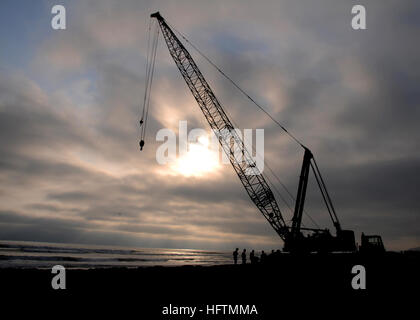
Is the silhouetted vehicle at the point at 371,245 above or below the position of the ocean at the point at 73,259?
above

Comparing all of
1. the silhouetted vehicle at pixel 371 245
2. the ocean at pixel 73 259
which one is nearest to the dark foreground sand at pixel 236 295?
the silhouetted vehicle at pixel 371 245

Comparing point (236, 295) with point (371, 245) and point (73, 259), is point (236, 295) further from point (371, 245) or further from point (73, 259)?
point (73, 259)

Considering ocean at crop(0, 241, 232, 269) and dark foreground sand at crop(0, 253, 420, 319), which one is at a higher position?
dark foreground sand at crop(0, 253, 420, 319)

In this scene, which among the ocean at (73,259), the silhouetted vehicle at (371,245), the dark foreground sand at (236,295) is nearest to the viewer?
the dark foreground sand at (236,295)

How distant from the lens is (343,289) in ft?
61.5

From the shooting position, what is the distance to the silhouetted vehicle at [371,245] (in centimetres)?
3660

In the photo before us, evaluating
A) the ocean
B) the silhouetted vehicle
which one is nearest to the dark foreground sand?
the silhouetted vehicle

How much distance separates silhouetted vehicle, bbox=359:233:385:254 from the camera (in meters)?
36.6

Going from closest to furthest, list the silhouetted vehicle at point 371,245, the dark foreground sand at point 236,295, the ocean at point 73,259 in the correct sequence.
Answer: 1. the dark foreground sand at point 236,295
2. the silhouetted vehicle at point 371,245
3. the ocean at point 73,259

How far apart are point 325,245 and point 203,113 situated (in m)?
26.7

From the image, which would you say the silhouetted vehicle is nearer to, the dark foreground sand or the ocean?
the dark foreground sand

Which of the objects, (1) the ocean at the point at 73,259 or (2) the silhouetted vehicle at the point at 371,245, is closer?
(2) the silhouetted vehicle at the point at 371,245

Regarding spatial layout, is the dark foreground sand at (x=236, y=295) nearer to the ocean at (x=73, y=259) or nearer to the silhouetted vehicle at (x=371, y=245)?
the silhouetted vehicle at (x=371, y=245)
